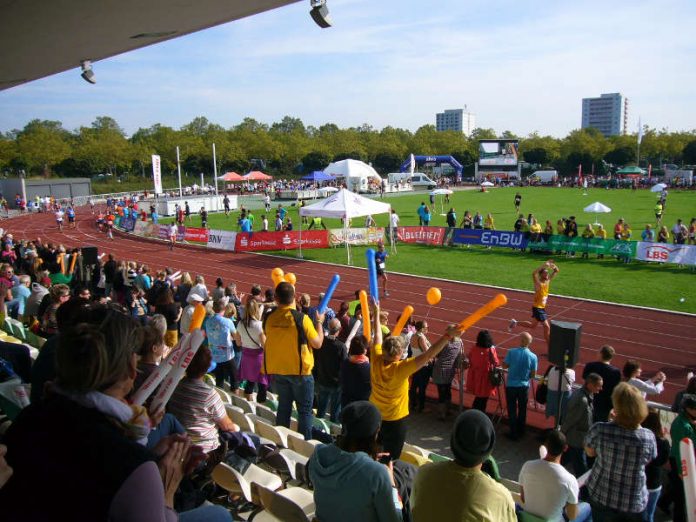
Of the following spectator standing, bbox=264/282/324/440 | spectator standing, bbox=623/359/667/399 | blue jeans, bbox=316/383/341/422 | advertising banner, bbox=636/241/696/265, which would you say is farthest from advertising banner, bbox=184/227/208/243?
spectator standing, bbox=623/359/667/399

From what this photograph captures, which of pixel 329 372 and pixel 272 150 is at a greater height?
pixel 272 150

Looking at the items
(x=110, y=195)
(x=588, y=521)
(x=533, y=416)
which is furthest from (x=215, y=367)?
(x=110, y=195)

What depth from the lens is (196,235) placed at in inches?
1172

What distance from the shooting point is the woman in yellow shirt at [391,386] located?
4934mm

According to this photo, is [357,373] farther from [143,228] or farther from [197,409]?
[143,228]

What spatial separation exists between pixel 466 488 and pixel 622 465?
2.31 m

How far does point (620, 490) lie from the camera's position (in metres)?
4.31

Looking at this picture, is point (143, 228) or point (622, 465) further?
point (143, 228)

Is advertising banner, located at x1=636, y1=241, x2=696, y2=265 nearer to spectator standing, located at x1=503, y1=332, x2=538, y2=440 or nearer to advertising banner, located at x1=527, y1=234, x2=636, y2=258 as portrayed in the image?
advertising banner, located at x1=527, y1=234, x2=636, y2=258

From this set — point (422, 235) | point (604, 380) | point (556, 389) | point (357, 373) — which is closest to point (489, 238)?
point (422, 235)

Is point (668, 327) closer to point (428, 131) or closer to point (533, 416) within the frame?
point (533, 416)

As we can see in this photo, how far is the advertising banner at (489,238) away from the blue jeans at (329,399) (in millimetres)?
18420

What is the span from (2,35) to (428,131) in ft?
380

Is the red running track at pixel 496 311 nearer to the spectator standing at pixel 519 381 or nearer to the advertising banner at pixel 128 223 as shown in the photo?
the spectator standing at pixel 519 381
